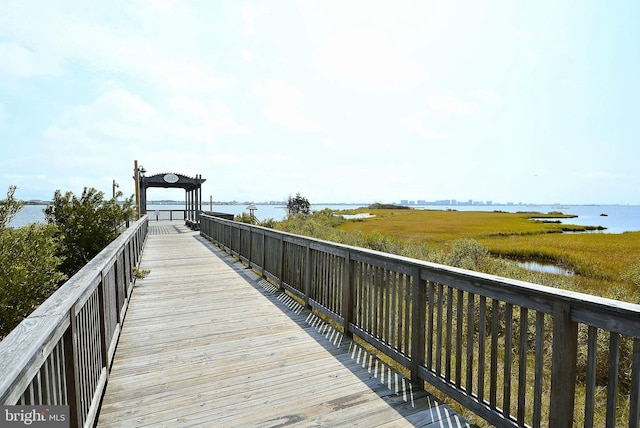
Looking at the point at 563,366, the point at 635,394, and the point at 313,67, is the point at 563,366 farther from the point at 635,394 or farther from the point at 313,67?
the point at 313,67

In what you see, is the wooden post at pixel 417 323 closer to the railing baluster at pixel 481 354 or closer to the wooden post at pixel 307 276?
the railing baluster at pixel 481 354

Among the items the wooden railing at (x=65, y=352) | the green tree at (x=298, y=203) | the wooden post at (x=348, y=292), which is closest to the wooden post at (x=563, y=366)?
the wooden post at (x=348, y=292)

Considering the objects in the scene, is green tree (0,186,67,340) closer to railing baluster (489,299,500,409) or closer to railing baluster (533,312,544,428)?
railing baluster (489,299,500,409)

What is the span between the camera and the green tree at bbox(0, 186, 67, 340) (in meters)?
5.45

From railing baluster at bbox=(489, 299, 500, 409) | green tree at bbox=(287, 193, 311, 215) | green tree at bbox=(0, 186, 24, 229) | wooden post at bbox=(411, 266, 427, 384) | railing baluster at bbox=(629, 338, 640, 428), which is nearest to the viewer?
railing baluster at bbox=(629, 338, 640, 428)

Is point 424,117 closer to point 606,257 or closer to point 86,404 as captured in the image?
point 606,257

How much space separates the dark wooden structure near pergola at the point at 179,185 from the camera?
19938 millimetres

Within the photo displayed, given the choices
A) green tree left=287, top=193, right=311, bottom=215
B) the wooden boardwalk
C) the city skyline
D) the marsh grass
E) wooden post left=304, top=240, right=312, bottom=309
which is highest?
the city skyline

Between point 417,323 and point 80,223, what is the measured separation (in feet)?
37.7

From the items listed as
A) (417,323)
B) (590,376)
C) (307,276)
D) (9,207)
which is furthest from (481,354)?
(9,207)

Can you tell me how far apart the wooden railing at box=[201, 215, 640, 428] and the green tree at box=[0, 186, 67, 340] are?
437 centimetres

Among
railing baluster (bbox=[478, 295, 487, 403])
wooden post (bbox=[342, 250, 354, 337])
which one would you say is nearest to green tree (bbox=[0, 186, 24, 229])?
wooden post (bbox=[342, 250, 354, 337])

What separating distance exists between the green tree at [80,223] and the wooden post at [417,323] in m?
11.1

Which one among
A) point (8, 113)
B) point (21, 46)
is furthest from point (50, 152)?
point (21, 46)
